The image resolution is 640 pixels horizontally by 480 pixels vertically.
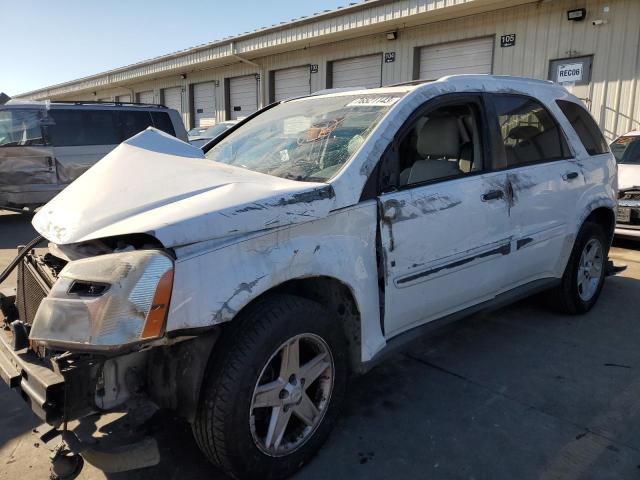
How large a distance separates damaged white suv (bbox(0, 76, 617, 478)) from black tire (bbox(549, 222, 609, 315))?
2.03 ft

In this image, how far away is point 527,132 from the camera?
387 centimetres

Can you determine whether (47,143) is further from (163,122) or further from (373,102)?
(373,102)

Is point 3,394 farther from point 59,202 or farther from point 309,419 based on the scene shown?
point 309,419

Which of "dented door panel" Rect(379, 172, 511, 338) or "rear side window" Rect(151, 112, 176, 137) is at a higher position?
"rear side window" Rect(151, 112, 176, 137)

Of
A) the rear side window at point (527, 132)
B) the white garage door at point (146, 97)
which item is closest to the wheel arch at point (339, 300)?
the rear side window at point (527, 132)

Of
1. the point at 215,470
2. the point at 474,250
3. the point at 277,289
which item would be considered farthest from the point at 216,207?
the point at 474,250

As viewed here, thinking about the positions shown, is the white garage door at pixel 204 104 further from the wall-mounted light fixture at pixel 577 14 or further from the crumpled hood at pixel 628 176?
the crumpled hood at pixel 628 176

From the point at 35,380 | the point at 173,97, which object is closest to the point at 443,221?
the point at 35,380

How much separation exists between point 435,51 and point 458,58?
27.0 inches

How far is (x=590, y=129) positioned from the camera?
4.50m

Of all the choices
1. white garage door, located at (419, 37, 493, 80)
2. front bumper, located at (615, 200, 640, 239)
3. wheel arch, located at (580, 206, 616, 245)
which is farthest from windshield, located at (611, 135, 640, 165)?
white garage door, located at (419, 37, 493, 80)

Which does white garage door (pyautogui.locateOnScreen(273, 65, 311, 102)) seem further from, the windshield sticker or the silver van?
the windshield sticker

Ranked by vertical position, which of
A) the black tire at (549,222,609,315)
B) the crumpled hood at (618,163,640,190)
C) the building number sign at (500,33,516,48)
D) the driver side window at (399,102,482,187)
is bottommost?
the black tire at (549,222,609,315)

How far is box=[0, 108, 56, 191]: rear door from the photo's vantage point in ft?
29.2
